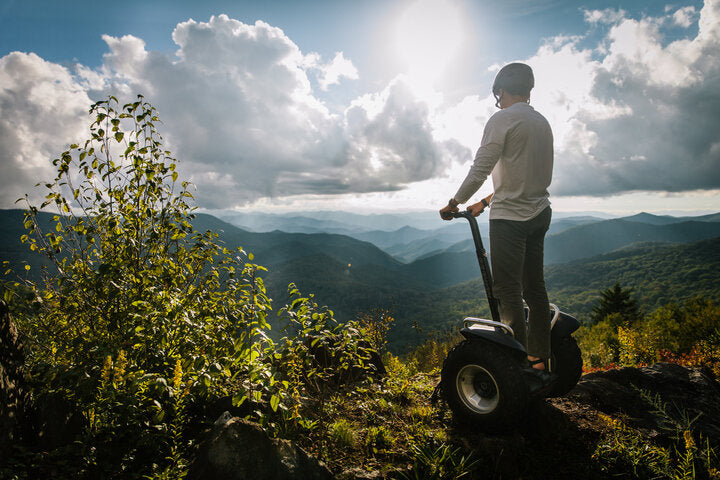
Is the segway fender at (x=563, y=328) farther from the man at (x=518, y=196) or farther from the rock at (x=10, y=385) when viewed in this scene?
the rock at (x=10, y=385)

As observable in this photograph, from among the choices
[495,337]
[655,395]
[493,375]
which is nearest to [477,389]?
[493,375]

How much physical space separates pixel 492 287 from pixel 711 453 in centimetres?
223

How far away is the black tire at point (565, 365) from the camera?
3.55m

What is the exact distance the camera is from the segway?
280cm

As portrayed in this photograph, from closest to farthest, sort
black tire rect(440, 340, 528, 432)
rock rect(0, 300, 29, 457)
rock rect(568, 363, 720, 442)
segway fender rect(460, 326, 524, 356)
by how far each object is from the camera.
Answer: rock rect(0, 300, 29, 457)
black tire rect(440, 340, 528, 432)
segway fender rect(460, 326, 524, 356)
rock rect(568, 363, 720, 442)

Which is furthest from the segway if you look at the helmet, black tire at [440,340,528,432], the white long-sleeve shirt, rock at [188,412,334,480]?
rock at [188,412,334,480]

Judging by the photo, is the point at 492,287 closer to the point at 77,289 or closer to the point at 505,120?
the point at 505,120

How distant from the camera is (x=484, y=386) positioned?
312 cm

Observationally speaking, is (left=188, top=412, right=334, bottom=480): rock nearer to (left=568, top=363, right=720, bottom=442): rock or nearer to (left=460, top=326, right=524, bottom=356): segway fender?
(left=460, top=326, right=524, bottom=356): segway fender

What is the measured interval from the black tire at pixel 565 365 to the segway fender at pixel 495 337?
3.43ft

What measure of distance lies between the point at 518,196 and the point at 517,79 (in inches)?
49.2

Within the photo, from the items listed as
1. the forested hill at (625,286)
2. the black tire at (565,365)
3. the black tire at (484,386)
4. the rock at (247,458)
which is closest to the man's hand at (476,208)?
the black tire at (484,386)

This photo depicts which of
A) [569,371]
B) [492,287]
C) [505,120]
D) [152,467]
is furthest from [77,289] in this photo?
[569,371]

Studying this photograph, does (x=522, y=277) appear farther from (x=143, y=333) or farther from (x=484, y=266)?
(x=143, y=333)
